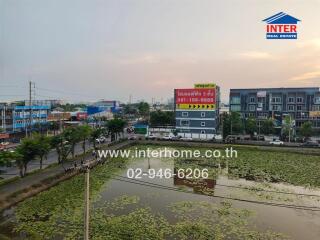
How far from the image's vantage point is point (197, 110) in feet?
143

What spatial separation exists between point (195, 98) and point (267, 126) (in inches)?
459

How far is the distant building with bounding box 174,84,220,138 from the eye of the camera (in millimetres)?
42688

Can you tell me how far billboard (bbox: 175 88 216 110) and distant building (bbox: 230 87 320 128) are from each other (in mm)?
9609

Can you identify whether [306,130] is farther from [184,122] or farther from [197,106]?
[184,122]

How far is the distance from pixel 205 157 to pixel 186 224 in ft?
57.6

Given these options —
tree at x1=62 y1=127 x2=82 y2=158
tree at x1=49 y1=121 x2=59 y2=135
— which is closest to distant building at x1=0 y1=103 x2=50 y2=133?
tree at x1=49 y1=121 x2=59 y2=135

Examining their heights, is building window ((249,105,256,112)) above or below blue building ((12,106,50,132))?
above

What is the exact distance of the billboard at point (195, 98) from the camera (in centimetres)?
4256

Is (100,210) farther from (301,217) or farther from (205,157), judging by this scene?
(205,157)

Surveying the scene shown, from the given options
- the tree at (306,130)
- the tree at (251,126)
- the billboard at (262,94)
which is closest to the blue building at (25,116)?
the tree at (251,126)

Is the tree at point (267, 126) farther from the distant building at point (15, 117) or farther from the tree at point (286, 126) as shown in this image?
the distant building at point (15, 117)

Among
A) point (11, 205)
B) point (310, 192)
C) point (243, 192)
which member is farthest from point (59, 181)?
point (310, 192)

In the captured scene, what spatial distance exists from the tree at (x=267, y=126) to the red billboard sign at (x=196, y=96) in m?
8.79

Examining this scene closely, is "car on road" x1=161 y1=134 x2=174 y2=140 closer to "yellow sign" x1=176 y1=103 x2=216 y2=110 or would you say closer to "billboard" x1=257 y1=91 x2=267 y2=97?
"yellow sign" x1=176 y1=103 x2=216 y2=110
